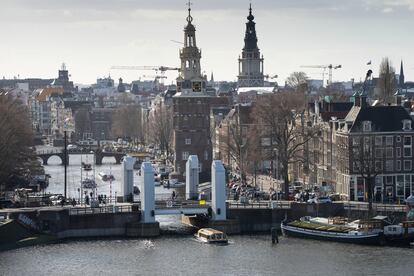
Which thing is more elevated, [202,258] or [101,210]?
[101,210]

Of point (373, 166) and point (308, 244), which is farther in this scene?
point (373, 166)

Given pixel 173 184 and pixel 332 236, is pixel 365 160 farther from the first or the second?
pixel 173 184

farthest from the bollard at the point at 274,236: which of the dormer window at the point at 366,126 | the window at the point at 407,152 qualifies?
the window at the point at 407,152

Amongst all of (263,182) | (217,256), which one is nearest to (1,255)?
(217,256)

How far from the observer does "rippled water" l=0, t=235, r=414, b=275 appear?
294 ft

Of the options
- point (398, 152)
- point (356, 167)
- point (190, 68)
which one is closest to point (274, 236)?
point (356, 167)

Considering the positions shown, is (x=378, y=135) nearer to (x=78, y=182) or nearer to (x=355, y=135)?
(x=355, y=135)

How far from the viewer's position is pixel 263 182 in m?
142

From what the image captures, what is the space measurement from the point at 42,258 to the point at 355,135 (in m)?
36.6

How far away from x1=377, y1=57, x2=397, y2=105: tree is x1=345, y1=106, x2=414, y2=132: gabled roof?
46527 millimetres

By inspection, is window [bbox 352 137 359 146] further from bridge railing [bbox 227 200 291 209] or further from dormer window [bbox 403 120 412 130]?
bridge railing [bbox 227 200 291 209]

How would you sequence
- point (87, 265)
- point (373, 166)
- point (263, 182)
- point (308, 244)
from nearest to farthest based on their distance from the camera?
point (87, 265)
point (308, 244)
point (373, 166)
point (263, 182)

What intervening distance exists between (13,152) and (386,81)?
59725mm

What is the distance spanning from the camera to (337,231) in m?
102
